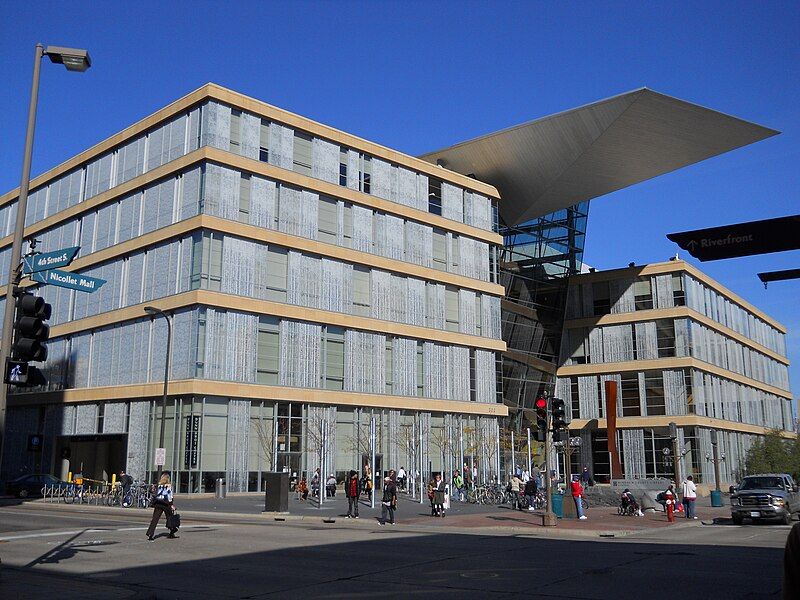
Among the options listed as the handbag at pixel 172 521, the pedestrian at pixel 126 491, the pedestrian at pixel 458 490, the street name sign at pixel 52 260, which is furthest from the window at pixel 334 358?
the street name sign at pixel 52 260

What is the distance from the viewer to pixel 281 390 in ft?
163

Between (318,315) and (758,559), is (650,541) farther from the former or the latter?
(318,315)

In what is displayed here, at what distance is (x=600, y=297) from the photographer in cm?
7881

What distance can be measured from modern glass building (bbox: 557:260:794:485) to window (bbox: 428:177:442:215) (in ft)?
75.1

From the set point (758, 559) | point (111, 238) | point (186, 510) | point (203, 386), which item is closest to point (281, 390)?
point (203, 386)

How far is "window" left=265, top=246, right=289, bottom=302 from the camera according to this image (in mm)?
51031

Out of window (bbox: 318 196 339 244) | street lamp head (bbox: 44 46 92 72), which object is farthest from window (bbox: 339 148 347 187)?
street lamp head (bbox: 44 46 92 72)

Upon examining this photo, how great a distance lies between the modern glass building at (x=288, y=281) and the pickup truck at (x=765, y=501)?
22676mm

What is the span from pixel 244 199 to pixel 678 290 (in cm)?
4325

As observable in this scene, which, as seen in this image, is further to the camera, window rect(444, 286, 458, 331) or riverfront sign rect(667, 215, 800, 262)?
window rect(444, 286, 458, 331)

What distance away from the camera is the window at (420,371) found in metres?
58.9

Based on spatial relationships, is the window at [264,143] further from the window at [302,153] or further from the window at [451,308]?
the window at [451,308]

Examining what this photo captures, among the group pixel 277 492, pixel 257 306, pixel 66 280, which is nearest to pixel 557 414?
pixel 277 492

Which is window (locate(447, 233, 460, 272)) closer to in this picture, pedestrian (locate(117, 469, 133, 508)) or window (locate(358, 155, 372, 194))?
window (locate(358, 155, 372, 194))
